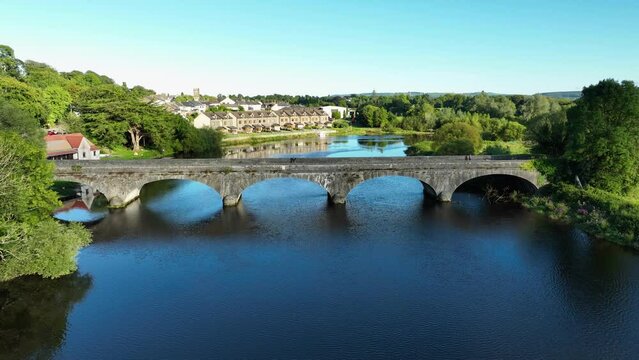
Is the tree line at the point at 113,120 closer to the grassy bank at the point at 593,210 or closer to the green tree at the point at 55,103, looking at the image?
the green tree at the point at 55,103

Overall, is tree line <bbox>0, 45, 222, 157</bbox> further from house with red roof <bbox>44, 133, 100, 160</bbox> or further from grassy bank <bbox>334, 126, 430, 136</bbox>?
grassy bank <bbox>334, 126, 430, 136</bbox>

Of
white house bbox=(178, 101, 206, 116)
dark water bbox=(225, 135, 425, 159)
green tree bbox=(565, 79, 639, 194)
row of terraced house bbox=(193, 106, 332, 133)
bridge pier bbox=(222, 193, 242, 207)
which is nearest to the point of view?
green tree bbox=(565, 79, 639, 194)

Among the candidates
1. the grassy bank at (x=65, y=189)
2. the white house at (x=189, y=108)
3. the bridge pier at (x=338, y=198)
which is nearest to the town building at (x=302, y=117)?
the white house at (x=189, y=108)

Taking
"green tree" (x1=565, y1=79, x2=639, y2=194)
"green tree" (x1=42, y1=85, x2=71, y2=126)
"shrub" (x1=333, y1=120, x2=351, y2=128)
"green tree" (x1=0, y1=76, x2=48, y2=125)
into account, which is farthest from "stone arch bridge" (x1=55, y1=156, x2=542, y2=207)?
"shrub" (x1=333, y1=120, x2=351, y2=128)

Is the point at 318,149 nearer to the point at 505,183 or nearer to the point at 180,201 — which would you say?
the point at 180,201

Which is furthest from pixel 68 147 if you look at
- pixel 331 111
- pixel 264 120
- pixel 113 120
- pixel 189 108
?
pixel 331 111

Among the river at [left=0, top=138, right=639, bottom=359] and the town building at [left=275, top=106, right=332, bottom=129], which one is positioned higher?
the town building at [left=275, top=106, right=332, bottom=129]

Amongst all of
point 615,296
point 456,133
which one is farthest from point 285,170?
point 456,133
